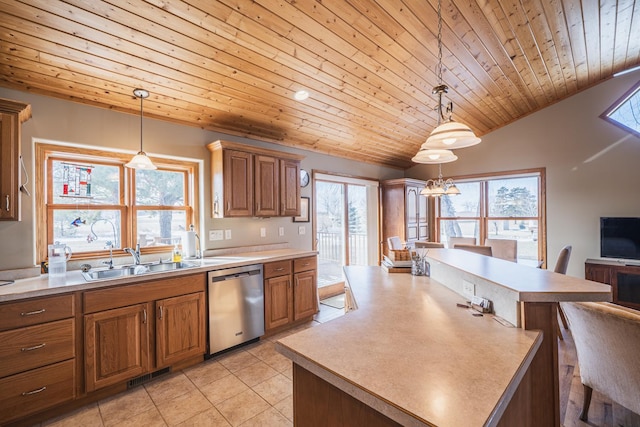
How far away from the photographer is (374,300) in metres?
1.69

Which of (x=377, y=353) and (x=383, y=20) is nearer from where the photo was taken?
(x=377, y=353)

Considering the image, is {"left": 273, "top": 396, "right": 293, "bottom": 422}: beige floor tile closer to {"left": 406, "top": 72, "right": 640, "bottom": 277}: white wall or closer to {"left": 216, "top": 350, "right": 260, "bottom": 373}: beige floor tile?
{"left": 216, "top": 350, "right": 260, "bottom": 373}: beige floor tile

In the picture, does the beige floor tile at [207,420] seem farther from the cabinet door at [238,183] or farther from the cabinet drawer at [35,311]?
the cabinet door at [238,183]

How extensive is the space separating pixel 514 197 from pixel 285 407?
5047mm

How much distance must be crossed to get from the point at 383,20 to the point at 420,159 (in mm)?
1203

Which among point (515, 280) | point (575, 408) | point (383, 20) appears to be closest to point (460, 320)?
point (515, 280)

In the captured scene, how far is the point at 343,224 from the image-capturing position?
5.16m

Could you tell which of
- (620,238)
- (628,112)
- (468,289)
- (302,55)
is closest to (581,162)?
(628,112)

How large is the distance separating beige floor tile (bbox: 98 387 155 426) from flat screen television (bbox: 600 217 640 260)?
223 inches

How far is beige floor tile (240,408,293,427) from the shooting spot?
193cm

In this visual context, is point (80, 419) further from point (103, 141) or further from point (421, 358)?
point (421, 358)

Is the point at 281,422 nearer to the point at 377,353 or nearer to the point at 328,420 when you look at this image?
the point at 328,420

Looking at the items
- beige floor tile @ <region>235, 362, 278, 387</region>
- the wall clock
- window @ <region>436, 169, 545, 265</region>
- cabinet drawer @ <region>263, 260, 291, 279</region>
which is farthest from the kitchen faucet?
window @ <region>436, 169, 545, 265</region>

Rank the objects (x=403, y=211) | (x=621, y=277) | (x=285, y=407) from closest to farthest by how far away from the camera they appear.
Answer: (x=285, y=407), (x=621, y=277), (x=403, y=211)
